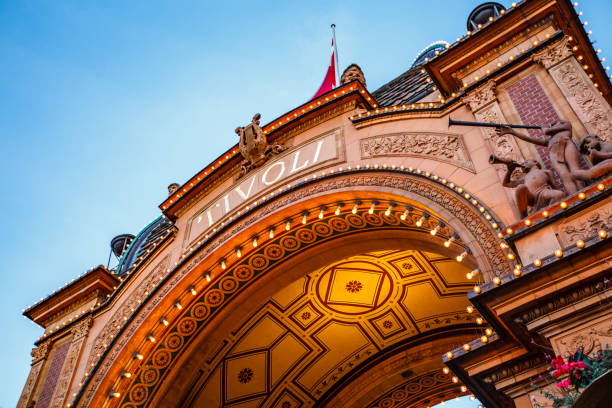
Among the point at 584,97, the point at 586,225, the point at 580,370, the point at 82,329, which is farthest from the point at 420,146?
the point at 82,329

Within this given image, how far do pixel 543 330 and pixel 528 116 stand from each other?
11.1ft

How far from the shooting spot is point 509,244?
592 centimetres

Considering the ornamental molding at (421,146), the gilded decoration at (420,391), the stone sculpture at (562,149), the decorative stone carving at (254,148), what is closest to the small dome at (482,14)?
the ornamental molding at (421,146)

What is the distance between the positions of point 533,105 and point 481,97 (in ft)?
2.84

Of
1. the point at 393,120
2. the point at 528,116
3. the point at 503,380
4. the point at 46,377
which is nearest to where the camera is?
the point at 503,380

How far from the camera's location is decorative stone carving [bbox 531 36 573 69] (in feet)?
24.7

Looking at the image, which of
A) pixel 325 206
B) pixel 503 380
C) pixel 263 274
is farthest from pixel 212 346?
pixel 503 380

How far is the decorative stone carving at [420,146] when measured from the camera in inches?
312

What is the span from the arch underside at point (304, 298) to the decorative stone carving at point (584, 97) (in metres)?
1.94

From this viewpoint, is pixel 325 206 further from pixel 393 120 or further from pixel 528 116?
pixel 528 116

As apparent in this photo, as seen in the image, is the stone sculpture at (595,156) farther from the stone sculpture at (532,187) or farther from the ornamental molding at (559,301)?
the ornamental molding at (559,301)

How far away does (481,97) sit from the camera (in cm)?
810

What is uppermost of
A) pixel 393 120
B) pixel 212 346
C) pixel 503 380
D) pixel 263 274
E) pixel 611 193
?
pixel 393 120

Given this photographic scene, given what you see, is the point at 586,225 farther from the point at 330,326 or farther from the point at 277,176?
the point at 330,326
